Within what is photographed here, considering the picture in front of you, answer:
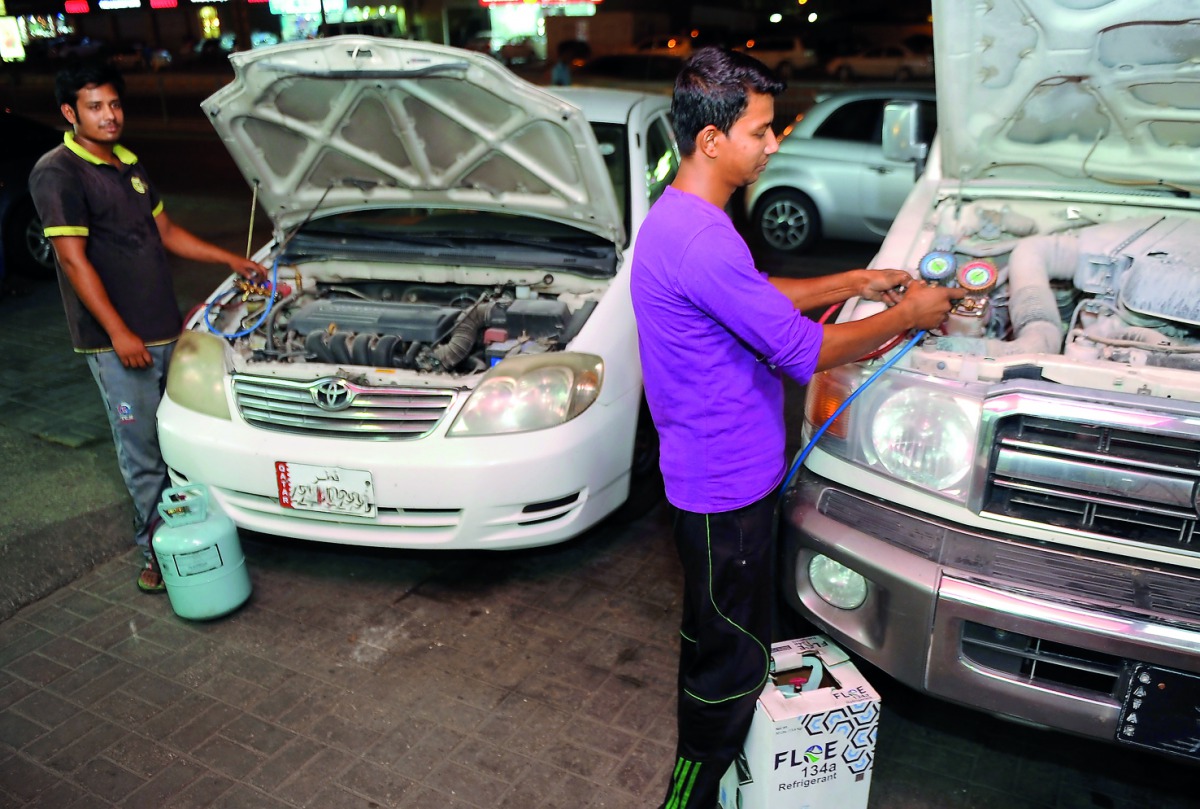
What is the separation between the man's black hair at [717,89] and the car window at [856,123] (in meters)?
6.31

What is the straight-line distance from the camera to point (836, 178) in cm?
789

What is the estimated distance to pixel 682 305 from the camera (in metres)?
2.03

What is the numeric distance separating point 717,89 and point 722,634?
4.10 ft

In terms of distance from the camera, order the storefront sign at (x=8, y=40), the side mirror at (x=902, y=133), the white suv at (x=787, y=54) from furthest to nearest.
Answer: the storefront sign at (x=8, y=40) → the white suv at (x=787, y=54) → the side mirror at (x=902, y=133)

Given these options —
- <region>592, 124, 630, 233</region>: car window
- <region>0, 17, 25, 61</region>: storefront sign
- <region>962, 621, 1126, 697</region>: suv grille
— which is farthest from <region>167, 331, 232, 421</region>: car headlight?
<region>0, 17, 25, 61</region>: storefront sign

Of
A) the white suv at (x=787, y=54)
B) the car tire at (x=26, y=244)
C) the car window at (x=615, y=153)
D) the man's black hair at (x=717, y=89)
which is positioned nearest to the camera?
the man's black hair at (x=717, y=89)

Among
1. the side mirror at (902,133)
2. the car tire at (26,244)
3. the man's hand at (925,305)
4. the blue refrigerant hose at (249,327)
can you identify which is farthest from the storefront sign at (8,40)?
the man's hand at (925,305)

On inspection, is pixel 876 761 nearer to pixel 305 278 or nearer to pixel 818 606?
pixel 818 606

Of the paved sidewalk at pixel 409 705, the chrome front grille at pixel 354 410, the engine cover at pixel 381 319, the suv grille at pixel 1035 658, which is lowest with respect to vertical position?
the paved sidewalk at pixel 409 705

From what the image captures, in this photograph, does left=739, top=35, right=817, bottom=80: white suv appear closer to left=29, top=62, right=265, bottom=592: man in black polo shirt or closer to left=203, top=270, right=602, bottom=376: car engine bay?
left=203, top=270, right=602, bottom=376: car engine bay

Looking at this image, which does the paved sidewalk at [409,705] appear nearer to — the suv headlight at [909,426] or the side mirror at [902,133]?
the suv headlight at [909,426]

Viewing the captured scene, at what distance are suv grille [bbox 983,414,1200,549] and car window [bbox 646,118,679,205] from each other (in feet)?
8.13

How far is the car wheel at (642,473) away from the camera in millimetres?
3939

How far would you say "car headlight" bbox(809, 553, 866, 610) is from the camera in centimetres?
245
